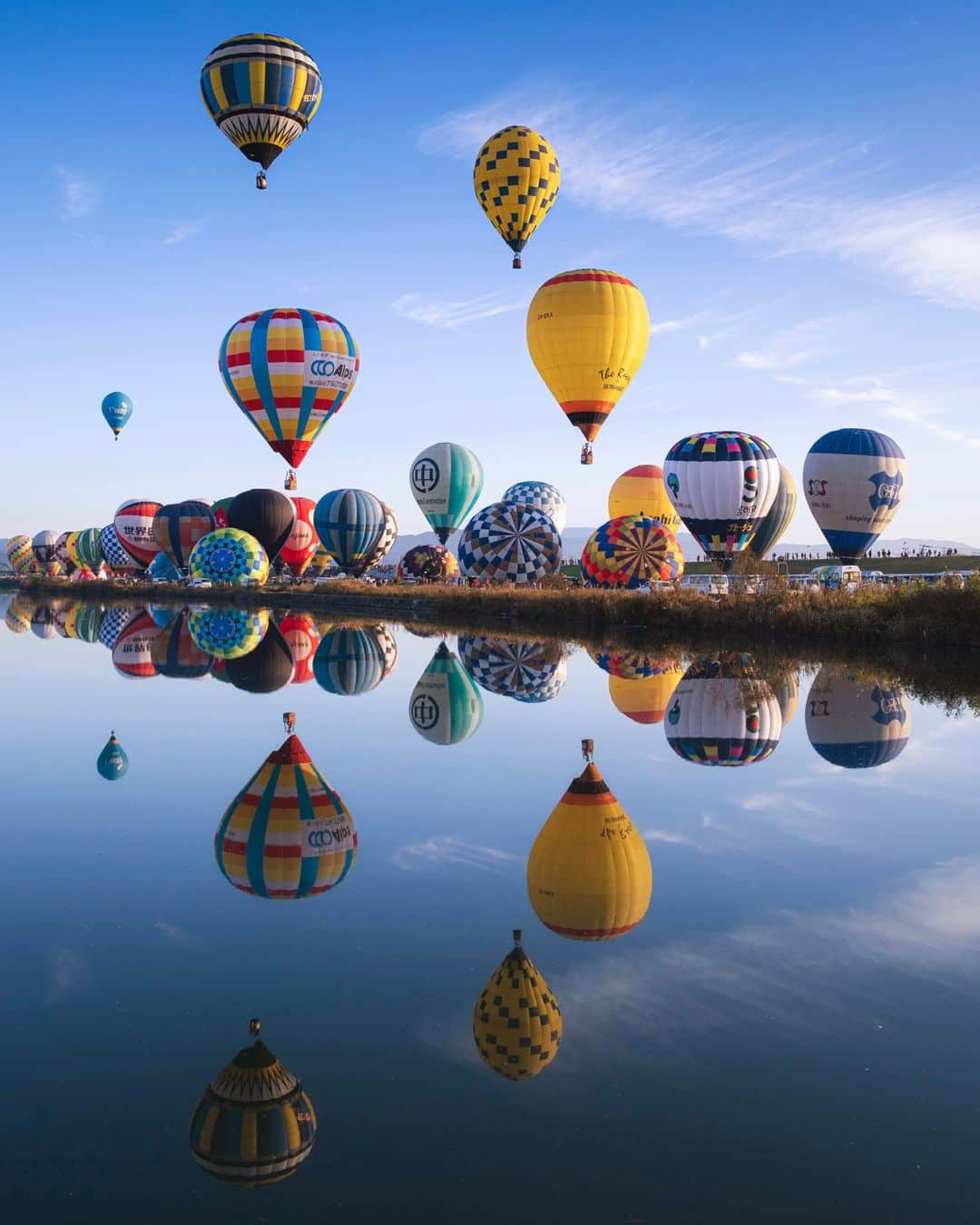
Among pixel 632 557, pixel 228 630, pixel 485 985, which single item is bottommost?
pixel 485 985

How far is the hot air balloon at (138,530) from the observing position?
2169 inches

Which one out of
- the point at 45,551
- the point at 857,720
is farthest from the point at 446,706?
the point at 45,551

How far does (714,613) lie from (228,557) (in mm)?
23339

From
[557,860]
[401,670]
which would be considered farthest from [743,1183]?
[401,670]

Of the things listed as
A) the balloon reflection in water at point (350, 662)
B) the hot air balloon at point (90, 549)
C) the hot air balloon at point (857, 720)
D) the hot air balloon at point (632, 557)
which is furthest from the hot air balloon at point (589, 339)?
the hot air balloon at point (90, 549)

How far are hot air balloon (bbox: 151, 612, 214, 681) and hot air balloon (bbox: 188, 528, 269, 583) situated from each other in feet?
43.7

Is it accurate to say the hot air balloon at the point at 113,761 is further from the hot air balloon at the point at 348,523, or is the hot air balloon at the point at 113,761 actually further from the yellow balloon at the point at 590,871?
the hot air balloon at the point at 348,523

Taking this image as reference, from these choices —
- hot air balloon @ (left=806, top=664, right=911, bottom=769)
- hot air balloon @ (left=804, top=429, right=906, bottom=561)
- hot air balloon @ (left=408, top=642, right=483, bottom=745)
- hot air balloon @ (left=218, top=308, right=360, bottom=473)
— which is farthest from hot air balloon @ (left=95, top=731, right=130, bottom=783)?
hot air balloon @ (left=804, top=429, right=906, bottom=561)

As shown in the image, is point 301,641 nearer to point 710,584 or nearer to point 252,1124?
point 710,584

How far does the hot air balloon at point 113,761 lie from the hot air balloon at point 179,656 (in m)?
5.69

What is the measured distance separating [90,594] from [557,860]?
161ft

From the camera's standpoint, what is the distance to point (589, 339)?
2762cm

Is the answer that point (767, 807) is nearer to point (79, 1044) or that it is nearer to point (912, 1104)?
point (912, 1104)

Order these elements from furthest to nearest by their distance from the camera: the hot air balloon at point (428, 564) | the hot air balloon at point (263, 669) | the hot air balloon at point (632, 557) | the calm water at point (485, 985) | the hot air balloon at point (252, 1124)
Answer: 1. the hot air balloon at point (428, 564)
2. the hot air balloon at point (632, 557)
3. the hot air balloon at point (263, 669)
4. the hot air balloon at point (252, 1124)
5. the calm water at point (485, 985)
